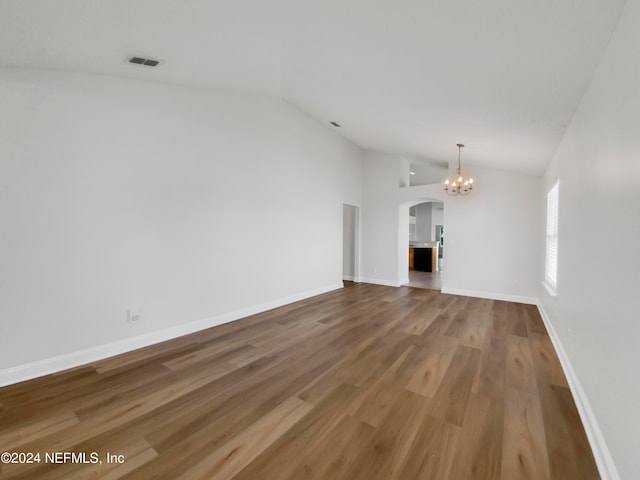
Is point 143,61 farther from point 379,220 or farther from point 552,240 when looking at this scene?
point 379,220

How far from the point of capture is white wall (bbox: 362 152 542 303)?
551 cm

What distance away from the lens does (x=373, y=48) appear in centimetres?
251

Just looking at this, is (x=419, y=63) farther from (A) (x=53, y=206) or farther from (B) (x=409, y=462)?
(A) (x=53, y=206)

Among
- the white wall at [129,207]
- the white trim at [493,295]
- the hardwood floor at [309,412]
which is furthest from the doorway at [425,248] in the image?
the white wall at [129,207]

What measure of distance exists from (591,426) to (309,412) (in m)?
1.90

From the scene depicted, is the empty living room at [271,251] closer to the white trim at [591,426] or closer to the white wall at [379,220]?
the white trim at [591,426]

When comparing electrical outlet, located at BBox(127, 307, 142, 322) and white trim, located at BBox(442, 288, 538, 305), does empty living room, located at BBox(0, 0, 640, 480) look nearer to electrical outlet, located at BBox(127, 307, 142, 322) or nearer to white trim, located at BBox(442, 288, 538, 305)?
electrical outlet, located at BBox(127, 307, 142, 322)

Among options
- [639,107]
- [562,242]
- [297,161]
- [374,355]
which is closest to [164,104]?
[297,161]

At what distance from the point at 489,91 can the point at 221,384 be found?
145 inches

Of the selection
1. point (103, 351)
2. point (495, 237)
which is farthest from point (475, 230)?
point (103, 351)

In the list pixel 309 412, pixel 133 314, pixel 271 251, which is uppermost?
pixel 271 251

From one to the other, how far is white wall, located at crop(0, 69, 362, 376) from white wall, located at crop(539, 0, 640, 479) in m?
3.96

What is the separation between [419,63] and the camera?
2.52 m

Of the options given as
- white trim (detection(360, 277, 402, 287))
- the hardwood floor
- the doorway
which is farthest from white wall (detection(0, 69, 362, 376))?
the doorway
